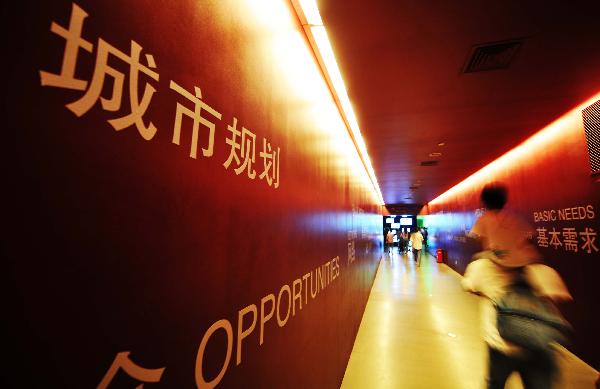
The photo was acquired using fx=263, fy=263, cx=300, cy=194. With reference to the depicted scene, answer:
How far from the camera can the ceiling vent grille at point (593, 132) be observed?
9.30 ft

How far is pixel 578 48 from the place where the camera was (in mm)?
1968

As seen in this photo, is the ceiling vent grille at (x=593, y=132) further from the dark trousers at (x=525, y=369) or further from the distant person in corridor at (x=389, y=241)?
the distant person in corridor at (x=389, y=241)

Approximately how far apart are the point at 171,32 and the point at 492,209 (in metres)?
2.46

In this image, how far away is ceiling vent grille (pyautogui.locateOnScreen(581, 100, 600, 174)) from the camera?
2836 millimetres

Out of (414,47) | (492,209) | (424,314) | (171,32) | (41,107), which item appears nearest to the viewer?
(41,107)

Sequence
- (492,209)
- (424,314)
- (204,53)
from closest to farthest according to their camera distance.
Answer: (204,53)
(492,209)
(424,314)

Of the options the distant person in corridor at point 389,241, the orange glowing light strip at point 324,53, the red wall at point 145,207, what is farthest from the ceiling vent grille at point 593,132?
the distant person in corridor at point 389,241

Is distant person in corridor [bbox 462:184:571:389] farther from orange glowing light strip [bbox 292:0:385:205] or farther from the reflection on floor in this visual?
orange glowing light strip [bbox 292:0:385:205]

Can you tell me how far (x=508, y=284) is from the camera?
1747mm

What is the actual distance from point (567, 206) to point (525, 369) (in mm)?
2866

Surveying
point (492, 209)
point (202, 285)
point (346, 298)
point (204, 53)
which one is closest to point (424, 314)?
point (346, 298)

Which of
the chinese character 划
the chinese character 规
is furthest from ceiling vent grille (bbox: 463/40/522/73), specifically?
the chinese character 规

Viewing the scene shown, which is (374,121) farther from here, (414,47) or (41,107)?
(41,107)

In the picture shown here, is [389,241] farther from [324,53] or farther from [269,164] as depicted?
[269,164]
